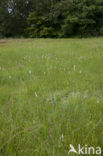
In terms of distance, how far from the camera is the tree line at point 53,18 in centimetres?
2689

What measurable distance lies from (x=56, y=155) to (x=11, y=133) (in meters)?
0.57

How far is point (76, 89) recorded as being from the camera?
315 centimetres

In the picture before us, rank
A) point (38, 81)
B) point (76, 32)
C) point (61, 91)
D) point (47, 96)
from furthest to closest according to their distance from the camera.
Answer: point (76, 32)
point (38, 81)
point (61, 91)
point (47, 96)

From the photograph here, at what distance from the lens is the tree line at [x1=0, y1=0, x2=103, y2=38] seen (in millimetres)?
26891

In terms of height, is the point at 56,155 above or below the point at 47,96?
above

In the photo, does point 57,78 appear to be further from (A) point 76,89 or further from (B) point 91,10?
(B) point 91,10

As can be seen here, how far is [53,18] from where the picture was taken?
99.9ft

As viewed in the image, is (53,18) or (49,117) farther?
(53,18)

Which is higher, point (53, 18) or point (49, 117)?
point (49, 117)

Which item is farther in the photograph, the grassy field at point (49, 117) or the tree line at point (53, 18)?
the tree line at point (53, 18)

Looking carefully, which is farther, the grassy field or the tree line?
the tree line

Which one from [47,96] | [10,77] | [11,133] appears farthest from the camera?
[10,77]

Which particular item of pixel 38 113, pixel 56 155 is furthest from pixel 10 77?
pixel 56 155

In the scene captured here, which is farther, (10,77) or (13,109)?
(10,77)
